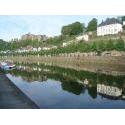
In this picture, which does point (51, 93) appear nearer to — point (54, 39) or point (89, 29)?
point (89, 29)

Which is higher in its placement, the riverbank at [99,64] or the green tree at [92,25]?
the green tree at [92,25]

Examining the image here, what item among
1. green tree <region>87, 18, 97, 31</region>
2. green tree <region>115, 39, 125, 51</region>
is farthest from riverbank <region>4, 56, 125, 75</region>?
green tree <region>87, 18, 97, 31</region>

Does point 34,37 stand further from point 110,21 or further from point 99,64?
point 99,64

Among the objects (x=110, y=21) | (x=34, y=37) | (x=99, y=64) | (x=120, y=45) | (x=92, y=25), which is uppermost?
(x=110, y=21)

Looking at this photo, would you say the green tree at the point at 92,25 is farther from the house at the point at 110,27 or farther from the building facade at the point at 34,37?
the building facade at the point at 34,37

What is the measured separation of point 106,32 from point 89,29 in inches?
440

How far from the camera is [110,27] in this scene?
92.6 m

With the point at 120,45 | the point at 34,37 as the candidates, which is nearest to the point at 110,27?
the point at 120,45

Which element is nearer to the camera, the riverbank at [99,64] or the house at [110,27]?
the riverbank at [99,64]

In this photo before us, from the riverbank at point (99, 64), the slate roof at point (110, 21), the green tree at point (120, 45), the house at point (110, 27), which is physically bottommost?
the riverbank at point (99, 64)

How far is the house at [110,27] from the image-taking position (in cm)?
8975

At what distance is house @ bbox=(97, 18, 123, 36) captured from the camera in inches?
3533

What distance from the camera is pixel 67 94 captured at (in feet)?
80.1

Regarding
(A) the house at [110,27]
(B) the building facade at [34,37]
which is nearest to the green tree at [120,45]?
(A) the house at [110,27]
